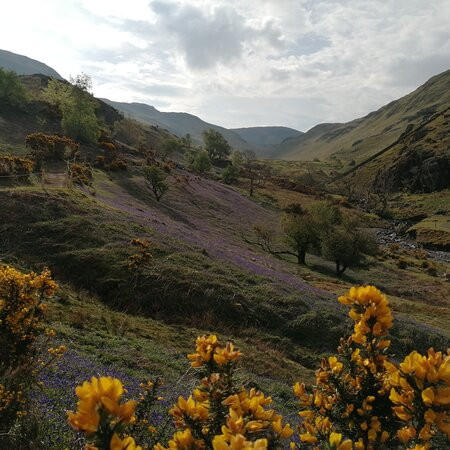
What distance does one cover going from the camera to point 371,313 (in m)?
4.36

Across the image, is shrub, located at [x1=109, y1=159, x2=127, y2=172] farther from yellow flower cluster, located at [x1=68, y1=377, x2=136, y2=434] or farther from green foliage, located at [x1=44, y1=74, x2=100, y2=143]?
yellow flower cluster, located at [x1=68, y1=377, x2=136, y2=434]

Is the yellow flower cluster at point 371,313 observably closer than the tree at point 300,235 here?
Yes

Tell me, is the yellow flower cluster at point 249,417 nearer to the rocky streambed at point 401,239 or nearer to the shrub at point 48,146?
the shrub at point 48,146

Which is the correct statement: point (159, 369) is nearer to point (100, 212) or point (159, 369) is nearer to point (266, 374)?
point (266, 374)

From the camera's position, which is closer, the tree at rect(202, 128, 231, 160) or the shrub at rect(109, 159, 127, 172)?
the shrub at rect(109, 159, 127, 172)

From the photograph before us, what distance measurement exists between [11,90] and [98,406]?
82.5 m


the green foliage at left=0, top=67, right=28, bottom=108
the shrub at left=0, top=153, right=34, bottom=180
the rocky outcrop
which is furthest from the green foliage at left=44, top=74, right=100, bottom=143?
the rocky outcrop

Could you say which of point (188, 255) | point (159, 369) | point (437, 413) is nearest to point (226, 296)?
point (188, 255)

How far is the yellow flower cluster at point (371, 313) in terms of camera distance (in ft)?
14.3

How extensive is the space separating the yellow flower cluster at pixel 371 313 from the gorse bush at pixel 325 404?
0.03ft

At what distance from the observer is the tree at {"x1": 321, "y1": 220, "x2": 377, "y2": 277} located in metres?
46.8

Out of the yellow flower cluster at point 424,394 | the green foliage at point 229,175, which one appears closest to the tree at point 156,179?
the green foliage at point 229,175

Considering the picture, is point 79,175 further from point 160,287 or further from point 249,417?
point 249,417

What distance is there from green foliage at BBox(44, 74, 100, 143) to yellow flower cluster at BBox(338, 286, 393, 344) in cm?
6568
